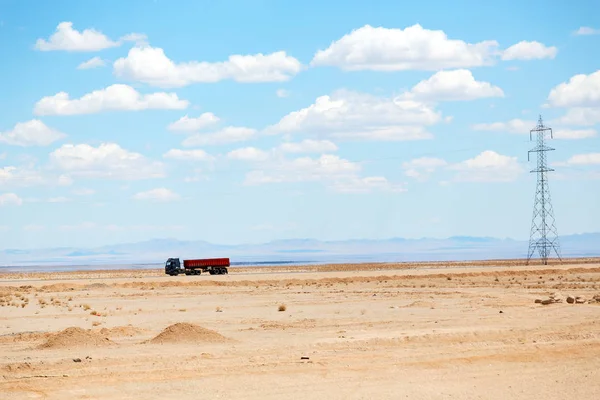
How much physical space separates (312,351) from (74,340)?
7.72 m

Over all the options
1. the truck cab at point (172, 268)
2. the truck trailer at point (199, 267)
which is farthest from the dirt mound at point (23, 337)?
the truck cab at point (172, 268)

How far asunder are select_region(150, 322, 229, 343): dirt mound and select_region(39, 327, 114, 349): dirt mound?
5.44ft

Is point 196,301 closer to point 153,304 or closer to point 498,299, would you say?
point 153,304

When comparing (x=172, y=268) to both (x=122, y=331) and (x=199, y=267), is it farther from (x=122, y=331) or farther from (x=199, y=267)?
(x=122, y=331)

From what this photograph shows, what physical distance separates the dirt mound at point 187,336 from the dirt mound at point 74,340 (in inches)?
65.2

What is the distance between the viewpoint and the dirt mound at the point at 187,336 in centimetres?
2792

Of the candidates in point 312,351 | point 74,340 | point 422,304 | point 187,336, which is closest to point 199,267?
A: point 422,304

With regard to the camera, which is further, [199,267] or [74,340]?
[199,267]

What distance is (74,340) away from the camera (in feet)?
90.2

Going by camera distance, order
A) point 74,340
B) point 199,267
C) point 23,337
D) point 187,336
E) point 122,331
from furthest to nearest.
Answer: point 199,267 < point 122,331 < point 23,337 < point 187,336 < point 74,340

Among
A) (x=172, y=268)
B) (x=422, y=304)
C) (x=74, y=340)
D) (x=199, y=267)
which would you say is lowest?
(x=74, y=340)

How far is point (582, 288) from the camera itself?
55688 mm

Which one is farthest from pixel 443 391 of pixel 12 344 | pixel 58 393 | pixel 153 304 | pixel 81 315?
pixel 153 304

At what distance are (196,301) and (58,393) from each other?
105 feet
